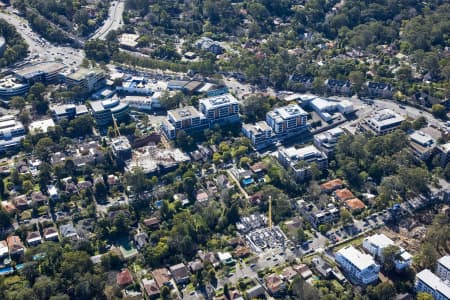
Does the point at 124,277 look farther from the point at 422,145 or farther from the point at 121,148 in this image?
the point at 422,145

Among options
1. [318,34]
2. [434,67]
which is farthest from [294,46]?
[434,67]

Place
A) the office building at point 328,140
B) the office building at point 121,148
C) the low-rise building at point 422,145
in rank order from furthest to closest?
the office building at point 328,140 < the office building at point 121,148 < the low-rise building at point 422,145

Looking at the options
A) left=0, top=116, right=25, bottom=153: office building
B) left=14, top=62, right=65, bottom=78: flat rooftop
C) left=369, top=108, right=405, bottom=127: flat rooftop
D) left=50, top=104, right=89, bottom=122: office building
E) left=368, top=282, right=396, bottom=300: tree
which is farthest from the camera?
left=14, top=62, right=65, bottom=78: flat rooftop

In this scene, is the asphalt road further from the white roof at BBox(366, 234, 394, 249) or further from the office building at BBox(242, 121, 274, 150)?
the white roof at BBox(366, 234, 394, 249)

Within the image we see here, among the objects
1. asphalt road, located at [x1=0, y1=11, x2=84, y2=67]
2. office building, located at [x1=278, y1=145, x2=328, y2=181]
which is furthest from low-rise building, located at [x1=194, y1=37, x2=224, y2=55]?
office building, located at [x1=278, y1=145, x2=328, y2=181]

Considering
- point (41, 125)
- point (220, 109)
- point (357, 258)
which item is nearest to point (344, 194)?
point (357, 258)

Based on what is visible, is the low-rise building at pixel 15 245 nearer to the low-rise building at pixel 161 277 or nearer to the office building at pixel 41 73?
the low-rise building at pixel 161 277

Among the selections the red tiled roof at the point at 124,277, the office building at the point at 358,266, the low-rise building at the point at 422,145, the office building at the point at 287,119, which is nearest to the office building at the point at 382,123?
the low-rise building at the point at 422,145
